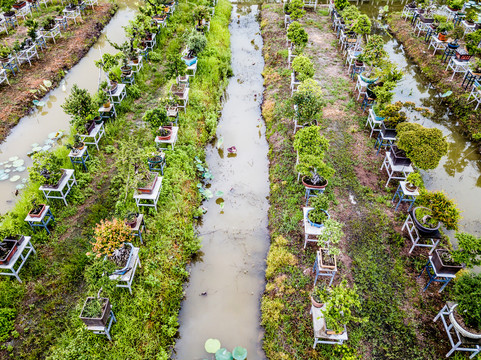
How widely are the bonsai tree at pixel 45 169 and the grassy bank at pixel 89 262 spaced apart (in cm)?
104

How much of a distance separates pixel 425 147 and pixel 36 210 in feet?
44.1

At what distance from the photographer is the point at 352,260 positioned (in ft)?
33.8

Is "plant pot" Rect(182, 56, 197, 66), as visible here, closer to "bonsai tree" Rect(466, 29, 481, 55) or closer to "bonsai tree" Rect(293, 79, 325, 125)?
"bonsai tree" Rect(293, 79, 325, 125)

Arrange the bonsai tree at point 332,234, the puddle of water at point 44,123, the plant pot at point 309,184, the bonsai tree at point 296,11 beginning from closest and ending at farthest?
1. the bonsai tree at point 332,234
2. the plant pot at point 309,184
3. the puddle of water at point 44,123
4. the bonsai tree at point 296,11

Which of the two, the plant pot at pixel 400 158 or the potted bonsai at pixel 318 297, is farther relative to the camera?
the plant pot at pixel 400 158

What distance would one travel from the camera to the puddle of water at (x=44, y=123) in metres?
13.0

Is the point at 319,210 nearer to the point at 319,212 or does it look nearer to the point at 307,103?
the point at 319,212

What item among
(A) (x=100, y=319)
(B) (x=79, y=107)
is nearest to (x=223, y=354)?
(A) (x=100, y=319)

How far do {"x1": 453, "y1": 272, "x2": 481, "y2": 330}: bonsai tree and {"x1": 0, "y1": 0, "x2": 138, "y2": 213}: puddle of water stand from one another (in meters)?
15.0

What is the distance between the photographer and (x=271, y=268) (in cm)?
1049

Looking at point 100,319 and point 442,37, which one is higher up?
point 442,37

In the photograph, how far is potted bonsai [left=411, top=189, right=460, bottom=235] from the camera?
9523 mm

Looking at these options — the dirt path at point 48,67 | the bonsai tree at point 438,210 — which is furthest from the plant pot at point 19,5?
the bonsai tree at point 438,210

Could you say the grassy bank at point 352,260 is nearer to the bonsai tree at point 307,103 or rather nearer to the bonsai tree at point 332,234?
the bonsai tree at point 332,234
